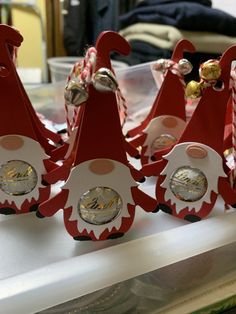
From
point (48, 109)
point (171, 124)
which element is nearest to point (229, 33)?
point (48, 109)

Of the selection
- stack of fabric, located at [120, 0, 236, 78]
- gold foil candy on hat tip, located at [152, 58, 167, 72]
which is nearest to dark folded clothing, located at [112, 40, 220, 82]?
stack of fabric, located at [120, 0, 236, 78]

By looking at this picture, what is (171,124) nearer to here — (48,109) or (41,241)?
(41,241)

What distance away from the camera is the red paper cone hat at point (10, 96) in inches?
13.9

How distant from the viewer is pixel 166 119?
0.47 m

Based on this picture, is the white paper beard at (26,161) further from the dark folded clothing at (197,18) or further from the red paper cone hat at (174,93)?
the dark folded clothing at (197,18)

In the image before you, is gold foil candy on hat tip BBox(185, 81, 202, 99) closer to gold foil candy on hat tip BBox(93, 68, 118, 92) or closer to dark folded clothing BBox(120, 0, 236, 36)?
gold foil candy on hat tip BBox(93, 68, 118, 92)

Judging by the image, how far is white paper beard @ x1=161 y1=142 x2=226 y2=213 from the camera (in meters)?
0.37

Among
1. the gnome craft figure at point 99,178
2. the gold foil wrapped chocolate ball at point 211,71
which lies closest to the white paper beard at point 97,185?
the gnome craft figure at point 99,178

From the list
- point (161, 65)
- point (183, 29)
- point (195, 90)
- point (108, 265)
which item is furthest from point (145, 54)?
point (108, 265)

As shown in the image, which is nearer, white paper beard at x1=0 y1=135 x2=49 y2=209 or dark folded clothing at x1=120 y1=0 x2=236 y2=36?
white paper beard at x1=0 y1=135 x2=49 y2=209

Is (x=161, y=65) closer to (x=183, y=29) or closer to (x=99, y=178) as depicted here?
(x=99, y=178)

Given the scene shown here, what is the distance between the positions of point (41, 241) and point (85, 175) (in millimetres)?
74

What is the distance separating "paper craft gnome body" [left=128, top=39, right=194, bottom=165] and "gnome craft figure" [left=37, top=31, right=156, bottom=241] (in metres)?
0.12

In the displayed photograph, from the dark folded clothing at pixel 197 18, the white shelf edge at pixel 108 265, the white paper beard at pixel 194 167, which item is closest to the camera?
the white shelf edge at pixel 108 265
